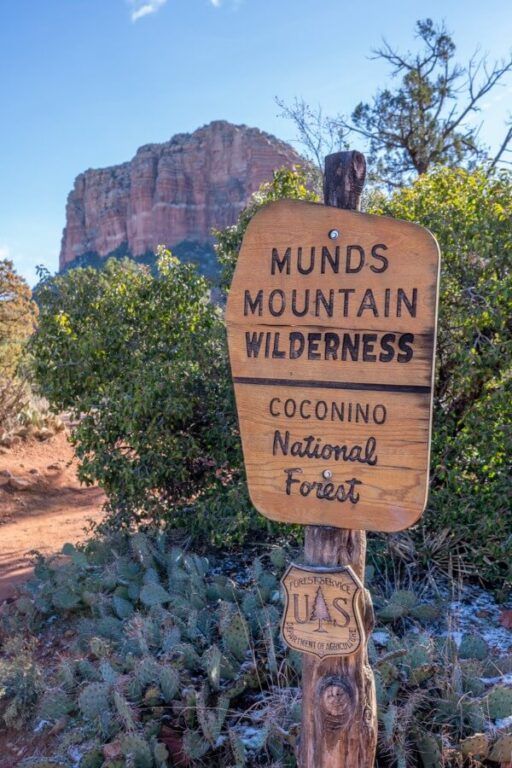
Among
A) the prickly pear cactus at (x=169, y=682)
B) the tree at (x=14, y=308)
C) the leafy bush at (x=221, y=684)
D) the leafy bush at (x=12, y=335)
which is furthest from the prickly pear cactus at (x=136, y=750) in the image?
the tree at (x=14, y=308)

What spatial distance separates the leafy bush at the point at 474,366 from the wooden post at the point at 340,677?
207 cm

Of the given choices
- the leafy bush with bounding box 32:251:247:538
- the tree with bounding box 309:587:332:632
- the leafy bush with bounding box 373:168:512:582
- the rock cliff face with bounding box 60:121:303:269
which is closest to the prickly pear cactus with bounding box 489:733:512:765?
the tree with bounding box 309:587:332:632

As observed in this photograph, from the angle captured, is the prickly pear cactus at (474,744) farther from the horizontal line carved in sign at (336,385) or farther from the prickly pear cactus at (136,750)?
the horizontal line carved in sign at (336,385)

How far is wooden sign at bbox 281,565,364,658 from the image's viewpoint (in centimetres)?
200

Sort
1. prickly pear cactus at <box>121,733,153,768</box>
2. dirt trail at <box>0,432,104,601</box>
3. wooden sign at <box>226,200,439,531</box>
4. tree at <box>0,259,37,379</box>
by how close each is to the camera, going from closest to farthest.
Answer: wooden sign at <box>226,200,439,531</box> < prickly pear cactus at <box>121,733,153,768</box> < dirt trail at <box>0,432,104,601</box> < tree at <box>0,259,37,379</box>

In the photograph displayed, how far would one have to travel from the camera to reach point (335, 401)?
199 cm

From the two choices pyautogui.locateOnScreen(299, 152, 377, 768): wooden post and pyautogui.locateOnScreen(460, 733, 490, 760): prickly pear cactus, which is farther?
pyautogui.locateOnScreen(460, 733, 490, 760): prickly pear cactus

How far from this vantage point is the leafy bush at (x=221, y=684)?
2.79 meters

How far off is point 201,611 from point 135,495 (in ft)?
4.62

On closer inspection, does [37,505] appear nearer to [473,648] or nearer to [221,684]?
[221,684]

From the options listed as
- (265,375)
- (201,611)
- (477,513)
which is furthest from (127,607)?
(265,375)

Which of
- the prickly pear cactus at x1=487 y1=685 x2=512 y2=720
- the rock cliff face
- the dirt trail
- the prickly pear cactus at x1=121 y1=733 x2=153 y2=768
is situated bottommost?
the dirt trail

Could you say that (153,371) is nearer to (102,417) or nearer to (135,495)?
(102,417)

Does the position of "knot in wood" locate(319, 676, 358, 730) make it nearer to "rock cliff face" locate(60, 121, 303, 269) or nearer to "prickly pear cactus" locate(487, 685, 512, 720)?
"prickly pear cactus" locate(487, 685, 512, 720)
